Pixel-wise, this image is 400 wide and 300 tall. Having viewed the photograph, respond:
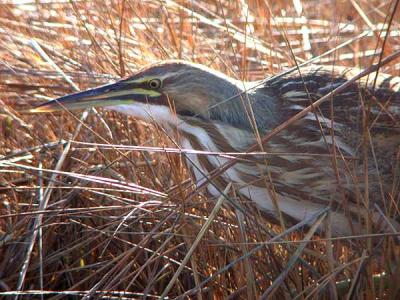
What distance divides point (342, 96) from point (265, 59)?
990 mm

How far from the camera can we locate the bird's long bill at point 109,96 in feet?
8.05

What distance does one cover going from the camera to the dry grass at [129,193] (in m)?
2.17

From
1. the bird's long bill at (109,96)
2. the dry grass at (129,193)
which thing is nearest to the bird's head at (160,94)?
the bird's long bill at (109,96)

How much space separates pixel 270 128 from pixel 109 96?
452 mm

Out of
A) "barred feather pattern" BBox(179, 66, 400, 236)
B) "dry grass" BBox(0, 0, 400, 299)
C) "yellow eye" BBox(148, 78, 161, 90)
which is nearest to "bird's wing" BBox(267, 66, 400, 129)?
"barred feather pattern" BBox(179, 66, 400, 236)

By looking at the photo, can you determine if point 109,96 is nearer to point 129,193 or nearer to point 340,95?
point 129,193

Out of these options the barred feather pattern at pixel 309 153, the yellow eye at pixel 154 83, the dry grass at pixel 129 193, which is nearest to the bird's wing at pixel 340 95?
the barred feather pattern at pixel 309 153

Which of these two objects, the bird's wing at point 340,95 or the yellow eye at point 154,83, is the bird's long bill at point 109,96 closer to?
the yellow eye at point 154,83

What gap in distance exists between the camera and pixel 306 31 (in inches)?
149

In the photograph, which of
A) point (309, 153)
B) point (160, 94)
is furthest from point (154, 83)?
point (309, 153)

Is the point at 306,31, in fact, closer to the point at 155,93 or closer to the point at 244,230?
the point at 155,93

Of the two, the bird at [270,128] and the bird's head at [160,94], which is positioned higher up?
the bird's head at [160,94]

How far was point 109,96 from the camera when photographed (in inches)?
96.6

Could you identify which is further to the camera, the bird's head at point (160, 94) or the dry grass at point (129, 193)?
the bird's head at point (160, 94)
